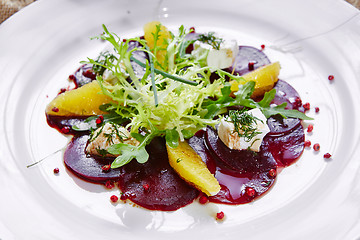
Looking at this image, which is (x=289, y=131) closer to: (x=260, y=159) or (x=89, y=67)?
(x=260, y=159)

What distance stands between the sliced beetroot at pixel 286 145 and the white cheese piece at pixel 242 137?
18cm

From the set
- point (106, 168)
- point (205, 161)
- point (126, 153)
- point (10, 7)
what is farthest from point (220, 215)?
point (10, 7)

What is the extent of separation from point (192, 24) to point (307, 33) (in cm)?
156

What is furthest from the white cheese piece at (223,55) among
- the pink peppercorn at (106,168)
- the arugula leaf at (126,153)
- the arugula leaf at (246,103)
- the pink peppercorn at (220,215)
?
the pink peppercorn at (220,215)

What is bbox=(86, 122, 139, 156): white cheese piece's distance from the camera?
379cm

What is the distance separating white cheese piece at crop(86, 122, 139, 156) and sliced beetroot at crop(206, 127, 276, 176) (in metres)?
0.80

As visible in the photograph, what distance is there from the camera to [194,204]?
361 cm

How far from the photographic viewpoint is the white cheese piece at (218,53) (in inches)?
181

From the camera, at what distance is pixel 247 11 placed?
18.4ft

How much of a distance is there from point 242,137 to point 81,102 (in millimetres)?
1745

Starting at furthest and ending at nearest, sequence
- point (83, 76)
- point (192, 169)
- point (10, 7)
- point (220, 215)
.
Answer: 1. point (10, 7)
2. point (83, 76)
3. point (192, 169)
4. point (220, 215)

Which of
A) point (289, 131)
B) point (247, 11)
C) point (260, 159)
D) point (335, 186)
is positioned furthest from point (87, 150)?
point (247, 11)

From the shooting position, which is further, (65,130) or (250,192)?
(65,130)

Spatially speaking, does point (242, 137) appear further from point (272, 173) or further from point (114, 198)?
point (114, 198)
